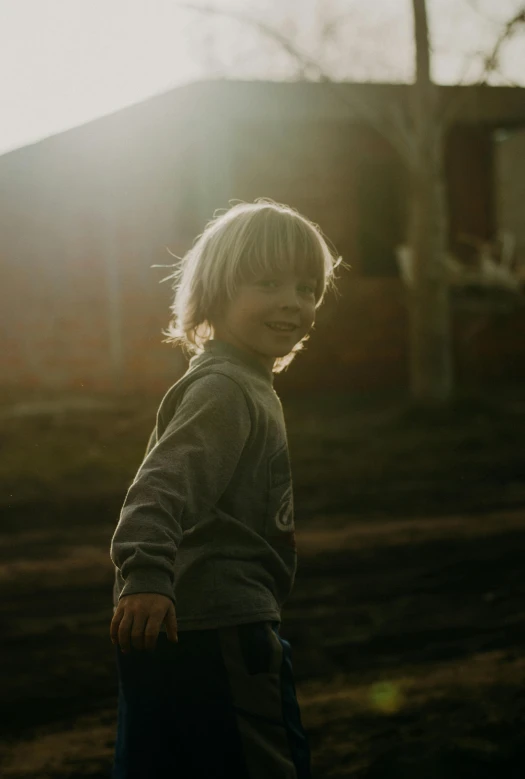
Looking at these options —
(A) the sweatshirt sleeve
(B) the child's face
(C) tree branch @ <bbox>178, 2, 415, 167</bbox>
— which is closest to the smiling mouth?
(B) the child's face

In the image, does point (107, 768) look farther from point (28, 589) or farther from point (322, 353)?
point (322, 353)

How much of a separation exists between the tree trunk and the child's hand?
33.1 feet

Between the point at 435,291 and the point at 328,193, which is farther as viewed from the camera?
the point at 328,193

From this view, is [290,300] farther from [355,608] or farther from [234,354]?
[355,608]

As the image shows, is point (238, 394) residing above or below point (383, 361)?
above

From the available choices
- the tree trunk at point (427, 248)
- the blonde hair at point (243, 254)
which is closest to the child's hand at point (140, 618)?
the blonde hair at point (243, 254)

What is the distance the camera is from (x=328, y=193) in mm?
14555

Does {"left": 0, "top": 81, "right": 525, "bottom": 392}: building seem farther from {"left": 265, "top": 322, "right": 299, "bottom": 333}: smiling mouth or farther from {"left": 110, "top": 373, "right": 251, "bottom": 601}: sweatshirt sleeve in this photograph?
{"left": 110, "top": 373, "right": 251, "bottom": 601}: sweatshirt sleeve

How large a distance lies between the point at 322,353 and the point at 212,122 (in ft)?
12.0

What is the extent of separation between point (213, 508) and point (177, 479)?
0.45ft

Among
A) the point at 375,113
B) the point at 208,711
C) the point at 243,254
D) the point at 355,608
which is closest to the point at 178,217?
the point at 375,113

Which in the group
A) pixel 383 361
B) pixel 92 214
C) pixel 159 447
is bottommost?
pixel 383 361

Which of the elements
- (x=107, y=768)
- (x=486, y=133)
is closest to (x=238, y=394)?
(x=107, y=768)

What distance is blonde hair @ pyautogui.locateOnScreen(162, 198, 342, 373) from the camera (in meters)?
2.02
